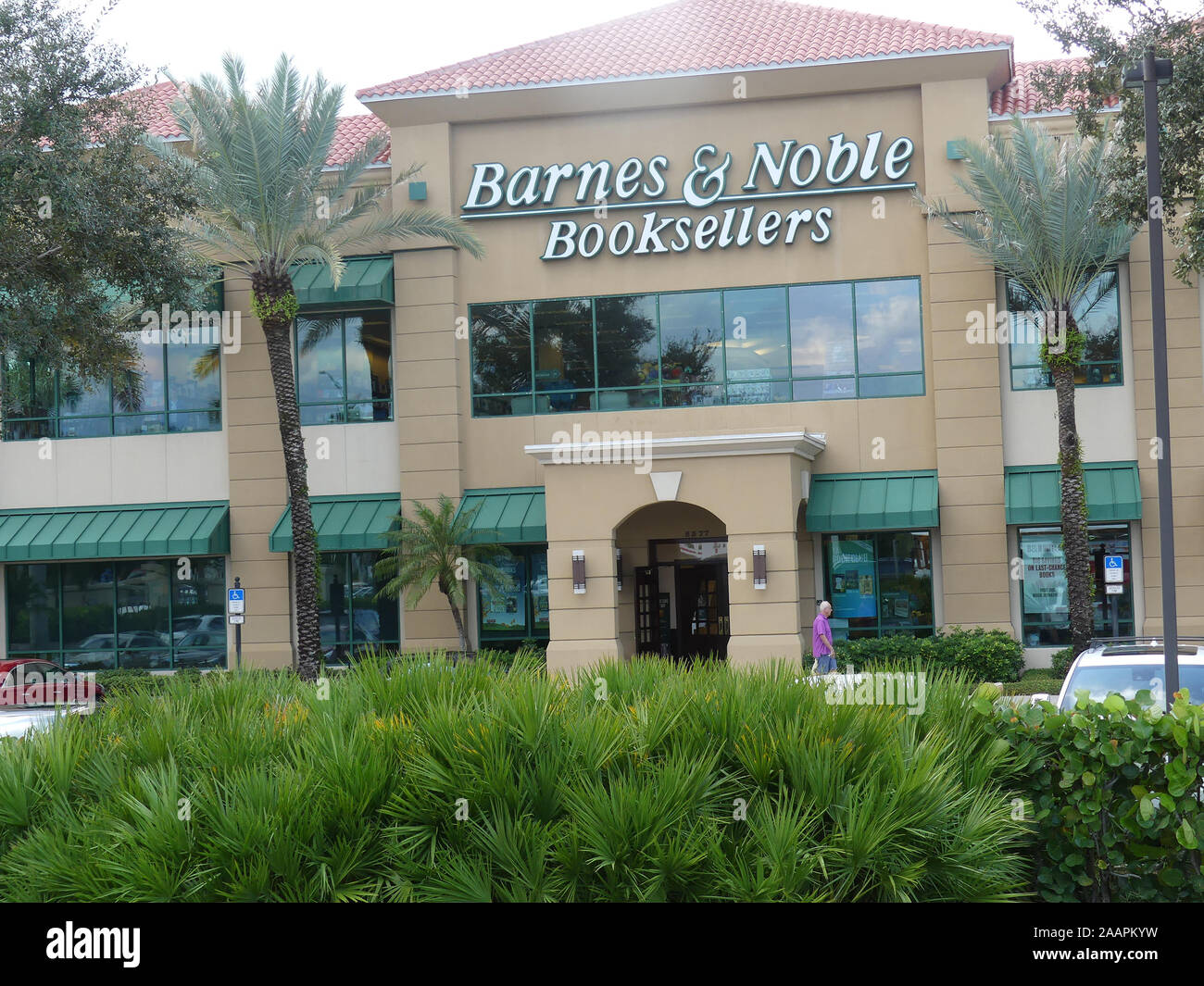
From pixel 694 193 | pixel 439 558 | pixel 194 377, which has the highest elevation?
pixel 694 193

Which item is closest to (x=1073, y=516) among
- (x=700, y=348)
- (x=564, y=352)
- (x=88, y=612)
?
(x=700, y=348)

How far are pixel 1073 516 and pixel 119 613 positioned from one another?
2125 centimetres

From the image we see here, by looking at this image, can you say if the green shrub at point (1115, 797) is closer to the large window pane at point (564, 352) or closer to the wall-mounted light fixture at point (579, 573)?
the wall-mounted light fixture at point (579, 573)

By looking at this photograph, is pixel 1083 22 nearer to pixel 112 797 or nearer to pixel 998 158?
pixel 998 158

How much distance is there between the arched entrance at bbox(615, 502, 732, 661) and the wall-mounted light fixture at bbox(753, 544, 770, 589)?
133 inches

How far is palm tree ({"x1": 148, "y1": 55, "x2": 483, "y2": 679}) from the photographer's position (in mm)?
23141

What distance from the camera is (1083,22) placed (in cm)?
1942

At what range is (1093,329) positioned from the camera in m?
25.6

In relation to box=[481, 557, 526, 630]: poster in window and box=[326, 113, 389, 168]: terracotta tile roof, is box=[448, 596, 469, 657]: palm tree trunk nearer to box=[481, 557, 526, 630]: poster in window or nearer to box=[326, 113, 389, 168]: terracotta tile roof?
→ box=[481, 557, 526, 630]: poster in window

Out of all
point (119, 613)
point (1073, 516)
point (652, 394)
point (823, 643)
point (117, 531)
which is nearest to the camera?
point (823, 643)

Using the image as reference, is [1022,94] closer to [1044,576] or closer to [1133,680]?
[1044,576]

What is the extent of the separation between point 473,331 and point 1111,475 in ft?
45.7

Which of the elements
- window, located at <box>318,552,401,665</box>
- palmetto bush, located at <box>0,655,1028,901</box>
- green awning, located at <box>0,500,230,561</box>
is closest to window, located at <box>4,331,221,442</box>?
green awning, located at <box>0,500,230,561</box>
